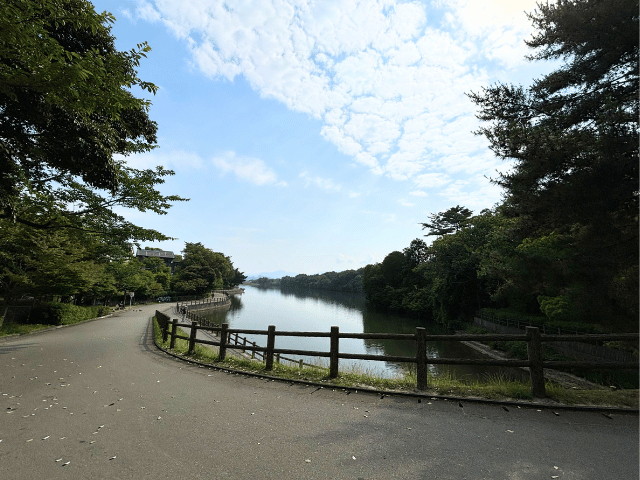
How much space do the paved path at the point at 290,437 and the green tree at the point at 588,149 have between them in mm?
3932

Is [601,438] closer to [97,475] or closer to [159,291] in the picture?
[97,475]

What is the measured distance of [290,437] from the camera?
3639 millimetres

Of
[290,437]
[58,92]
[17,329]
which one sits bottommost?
[17,329]

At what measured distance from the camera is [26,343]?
12359 millimetres

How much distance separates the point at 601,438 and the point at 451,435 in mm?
1730

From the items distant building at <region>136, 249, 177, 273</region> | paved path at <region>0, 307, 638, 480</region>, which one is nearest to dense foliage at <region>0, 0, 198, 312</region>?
paved path at <region>0, 307, 638, 480</region>

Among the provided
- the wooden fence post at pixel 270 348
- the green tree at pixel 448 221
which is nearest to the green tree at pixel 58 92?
the wooden fence post at pixel 270 348

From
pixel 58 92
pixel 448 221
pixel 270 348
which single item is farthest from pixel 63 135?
pixel 448 221

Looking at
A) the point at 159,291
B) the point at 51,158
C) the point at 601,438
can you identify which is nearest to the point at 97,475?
the point at 601,438

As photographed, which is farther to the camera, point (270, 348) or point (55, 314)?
point (55, 314)

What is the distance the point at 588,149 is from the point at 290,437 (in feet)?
26.4

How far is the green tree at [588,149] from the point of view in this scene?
621cm

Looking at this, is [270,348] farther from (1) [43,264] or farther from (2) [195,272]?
(2) [195,272]

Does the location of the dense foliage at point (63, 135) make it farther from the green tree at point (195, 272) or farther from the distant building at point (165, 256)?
the distant building at point (165, 256)
